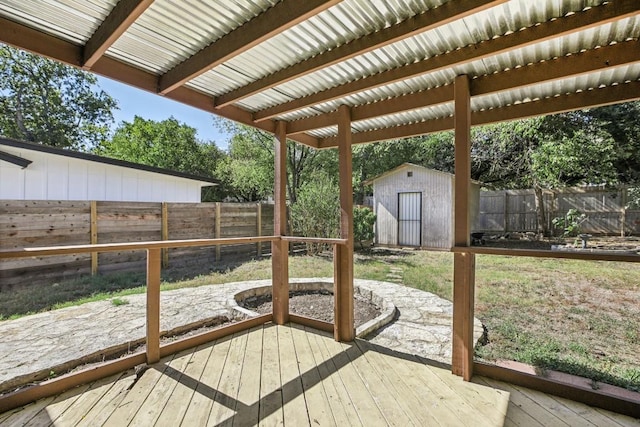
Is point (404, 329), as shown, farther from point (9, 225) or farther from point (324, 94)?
point (9, 225)

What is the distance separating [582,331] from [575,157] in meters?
7.38

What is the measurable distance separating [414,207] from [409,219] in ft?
1.39

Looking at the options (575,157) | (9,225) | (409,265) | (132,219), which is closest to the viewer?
(9,225)

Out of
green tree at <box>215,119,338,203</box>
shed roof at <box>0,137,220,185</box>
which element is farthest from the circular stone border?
green tree at <box>215,119,338,203</box>

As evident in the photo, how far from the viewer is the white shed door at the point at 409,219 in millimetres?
9930

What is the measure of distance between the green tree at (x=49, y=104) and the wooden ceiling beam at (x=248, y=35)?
1506 centimetres

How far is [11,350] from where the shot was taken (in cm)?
280

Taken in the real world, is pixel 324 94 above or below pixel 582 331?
above

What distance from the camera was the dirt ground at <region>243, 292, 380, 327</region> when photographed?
155 inches

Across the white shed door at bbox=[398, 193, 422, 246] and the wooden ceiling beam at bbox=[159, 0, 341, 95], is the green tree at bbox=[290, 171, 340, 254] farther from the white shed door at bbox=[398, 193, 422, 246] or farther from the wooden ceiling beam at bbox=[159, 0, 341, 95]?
the wooden ceiling beam at bbox=[159, 0, 341, 95]

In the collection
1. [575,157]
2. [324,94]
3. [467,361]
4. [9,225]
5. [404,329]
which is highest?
[575,157]

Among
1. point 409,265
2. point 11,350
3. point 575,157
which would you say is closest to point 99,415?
point 11,350

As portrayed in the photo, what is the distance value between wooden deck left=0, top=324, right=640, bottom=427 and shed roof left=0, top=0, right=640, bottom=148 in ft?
6.79

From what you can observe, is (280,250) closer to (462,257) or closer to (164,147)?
(462,257)
